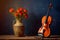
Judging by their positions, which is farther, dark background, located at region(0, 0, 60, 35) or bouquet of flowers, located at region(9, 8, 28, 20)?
dark background, located at region(0, 0, 60, 35)

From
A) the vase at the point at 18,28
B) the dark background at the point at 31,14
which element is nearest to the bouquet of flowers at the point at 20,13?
the vase at the point at 18,28

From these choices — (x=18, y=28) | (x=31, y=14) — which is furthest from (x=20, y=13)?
(x=31, y=14)

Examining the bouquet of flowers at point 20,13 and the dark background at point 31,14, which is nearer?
the bouquet of flowers at point 20,13

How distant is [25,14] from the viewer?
8.05 feet

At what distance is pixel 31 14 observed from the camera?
2727mm

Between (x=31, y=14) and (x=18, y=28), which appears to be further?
(x=31, y=14)

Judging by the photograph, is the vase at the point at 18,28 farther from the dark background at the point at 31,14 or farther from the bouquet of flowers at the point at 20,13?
the dark background at the point at 31,14

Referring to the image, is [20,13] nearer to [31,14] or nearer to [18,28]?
[18,28]

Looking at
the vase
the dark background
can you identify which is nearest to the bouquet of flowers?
the vase

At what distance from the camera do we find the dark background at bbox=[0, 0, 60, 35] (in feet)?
8.91

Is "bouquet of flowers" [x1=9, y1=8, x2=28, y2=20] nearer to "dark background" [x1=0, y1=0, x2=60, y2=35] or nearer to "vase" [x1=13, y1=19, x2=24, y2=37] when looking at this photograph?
"vase" [x1=13, y1=19, x2=24, y2=37]

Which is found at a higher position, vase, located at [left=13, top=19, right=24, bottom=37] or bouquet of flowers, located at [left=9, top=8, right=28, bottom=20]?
bouquet of flowers, located at [left=9, top=8, right=28, bottom=20]

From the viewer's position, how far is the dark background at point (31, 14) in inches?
107

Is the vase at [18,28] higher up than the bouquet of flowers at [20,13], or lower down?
lower down
